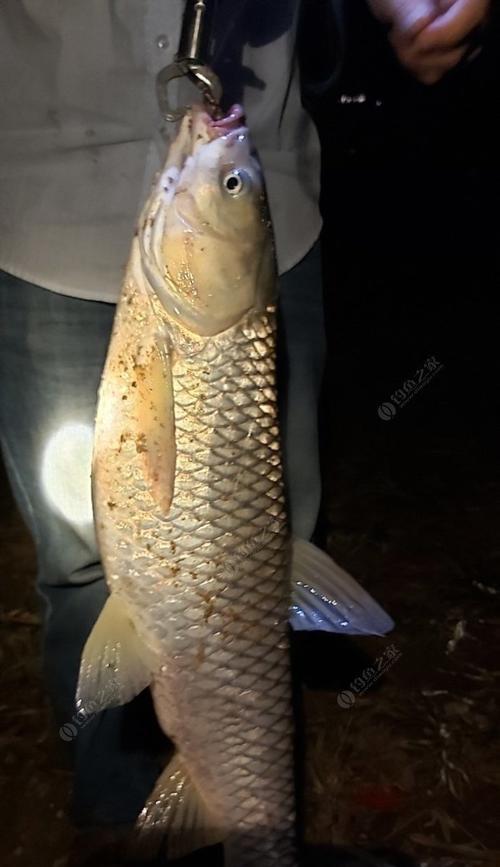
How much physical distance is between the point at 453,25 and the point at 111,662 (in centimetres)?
116

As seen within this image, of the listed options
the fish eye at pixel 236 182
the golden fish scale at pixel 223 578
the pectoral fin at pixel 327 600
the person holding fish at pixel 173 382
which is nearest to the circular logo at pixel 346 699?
the person holding fish at pixel 173 382

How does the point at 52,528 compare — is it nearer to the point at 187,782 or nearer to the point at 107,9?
the point at 187,782

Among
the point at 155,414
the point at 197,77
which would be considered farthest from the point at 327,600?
the point at 197,77

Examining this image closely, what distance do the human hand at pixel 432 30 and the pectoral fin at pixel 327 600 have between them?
33.2 inches

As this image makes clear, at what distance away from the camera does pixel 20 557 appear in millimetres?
3543

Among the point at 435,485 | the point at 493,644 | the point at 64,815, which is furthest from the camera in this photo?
the point at 435,485

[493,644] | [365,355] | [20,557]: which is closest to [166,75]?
[493,644]

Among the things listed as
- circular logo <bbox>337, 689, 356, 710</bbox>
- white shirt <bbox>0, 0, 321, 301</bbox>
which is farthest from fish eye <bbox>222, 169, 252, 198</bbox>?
circular logo <bbox>337, 689, 356, 710</bbox>

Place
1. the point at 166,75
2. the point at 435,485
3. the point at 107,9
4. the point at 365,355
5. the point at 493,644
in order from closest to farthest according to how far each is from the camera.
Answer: the point at 166,75 → the point at 107,9 → the point at 493,644 → the point at 435,485 → the point at 365,355

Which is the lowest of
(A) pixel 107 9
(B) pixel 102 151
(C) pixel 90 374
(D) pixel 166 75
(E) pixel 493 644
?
(E) pixel 493 644

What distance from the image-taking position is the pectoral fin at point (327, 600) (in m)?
1.46

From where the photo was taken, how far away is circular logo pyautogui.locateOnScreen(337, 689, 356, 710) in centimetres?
271

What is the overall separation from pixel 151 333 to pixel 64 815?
158cm

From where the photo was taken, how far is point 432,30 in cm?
135
